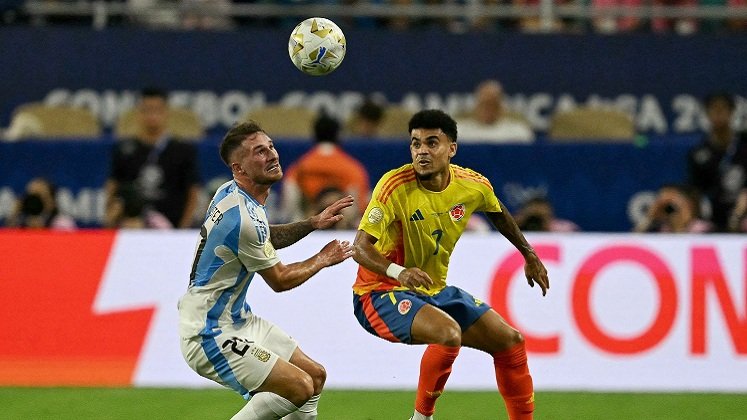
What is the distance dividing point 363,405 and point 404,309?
2.09 metres

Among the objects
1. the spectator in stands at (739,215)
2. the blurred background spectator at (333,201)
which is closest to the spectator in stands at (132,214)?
the blurred background spectator at (333,201)

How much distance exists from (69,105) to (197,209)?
2.78 metres

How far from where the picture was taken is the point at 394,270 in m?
7.55

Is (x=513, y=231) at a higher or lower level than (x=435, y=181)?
lower

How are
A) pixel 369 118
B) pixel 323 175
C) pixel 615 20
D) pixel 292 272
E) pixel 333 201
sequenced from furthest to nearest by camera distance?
pixel 615 20
pixel 369 118
pixel 323 175
pixel 333 201
pixel 292 272

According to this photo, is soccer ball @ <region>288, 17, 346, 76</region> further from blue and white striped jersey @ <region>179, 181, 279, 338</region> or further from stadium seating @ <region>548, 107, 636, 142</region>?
stadium seating @ <region>548, 107, 636, 142</region>

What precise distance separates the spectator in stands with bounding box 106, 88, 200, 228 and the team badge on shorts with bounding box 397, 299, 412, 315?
4779 millimetres

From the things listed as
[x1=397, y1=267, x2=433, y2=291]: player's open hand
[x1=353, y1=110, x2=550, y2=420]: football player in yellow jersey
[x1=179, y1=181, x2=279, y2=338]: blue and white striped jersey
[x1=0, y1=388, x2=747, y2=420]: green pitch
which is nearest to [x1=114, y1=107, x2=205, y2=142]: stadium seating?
[x1=0, y1=388, x2=747, y2=420]: green pitch

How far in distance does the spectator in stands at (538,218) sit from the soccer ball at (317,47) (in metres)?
3.83

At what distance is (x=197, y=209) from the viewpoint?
1295cm

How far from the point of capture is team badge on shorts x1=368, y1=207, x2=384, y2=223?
7.79m

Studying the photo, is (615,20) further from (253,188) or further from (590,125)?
(253,188)

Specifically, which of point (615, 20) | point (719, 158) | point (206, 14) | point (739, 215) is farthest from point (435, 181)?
point (615, 20)

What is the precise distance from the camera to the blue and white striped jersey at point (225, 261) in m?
7.20
